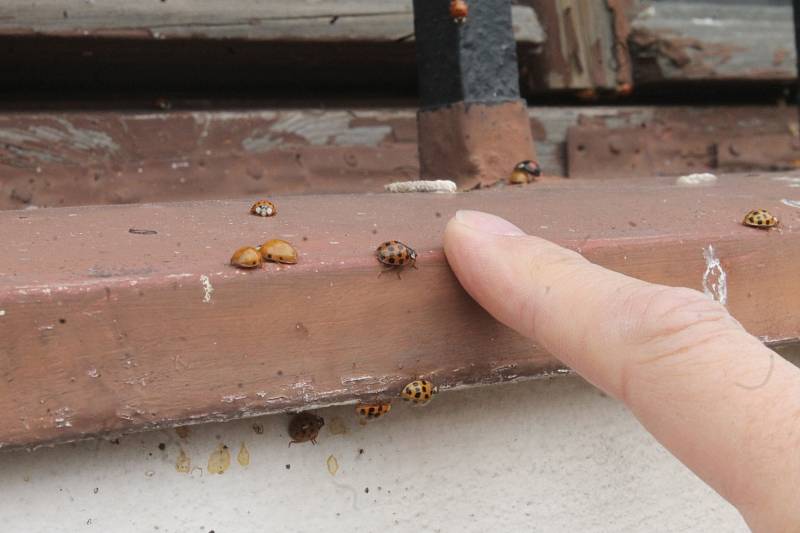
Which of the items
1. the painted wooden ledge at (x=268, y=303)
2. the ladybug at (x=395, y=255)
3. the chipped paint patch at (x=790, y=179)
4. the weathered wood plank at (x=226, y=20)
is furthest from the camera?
the weathered wood plank at (x=226, y=20)

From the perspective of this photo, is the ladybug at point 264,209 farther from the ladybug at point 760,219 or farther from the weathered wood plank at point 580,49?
the weathered wood plank at point 580,49

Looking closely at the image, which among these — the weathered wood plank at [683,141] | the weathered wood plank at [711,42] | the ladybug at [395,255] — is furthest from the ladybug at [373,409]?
the weathered wood plank at [711,42]

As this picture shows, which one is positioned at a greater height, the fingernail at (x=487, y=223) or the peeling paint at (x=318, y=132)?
the peeling paint at (x=318, y=132)

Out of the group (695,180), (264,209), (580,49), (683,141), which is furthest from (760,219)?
(683,141)

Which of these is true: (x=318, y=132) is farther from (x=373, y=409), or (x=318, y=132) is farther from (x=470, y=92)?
(x=373, y=409)

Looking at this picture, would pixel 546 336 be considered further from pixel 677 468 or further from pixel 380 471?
pixel 677 468

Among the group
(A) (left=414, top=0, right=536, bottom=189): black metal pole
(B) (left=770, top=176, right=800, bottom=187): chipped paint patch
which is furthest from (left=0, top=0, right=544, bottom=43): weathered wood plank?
(B) (left=770, top=176, right=800, bottom=187): chipped paint patch
